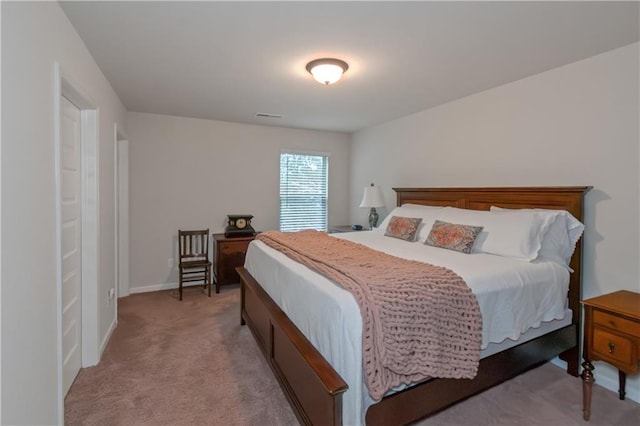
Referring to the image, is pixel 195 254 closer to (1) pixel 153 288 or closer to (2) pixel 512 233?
(1) pixel 153 288

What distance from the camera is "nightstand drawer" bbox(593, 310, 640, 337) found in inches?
72.9

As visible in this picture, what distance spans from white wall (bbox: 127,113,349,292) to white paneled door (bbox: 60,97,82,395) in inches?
74.6

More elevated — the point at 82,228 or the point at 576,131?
the point at 576,131

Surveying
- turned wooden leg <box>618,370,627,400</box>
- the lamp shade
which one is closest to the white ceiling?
the lamp shade

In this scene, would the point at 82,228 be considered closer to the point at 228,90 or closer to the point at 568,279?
the point at 228,90

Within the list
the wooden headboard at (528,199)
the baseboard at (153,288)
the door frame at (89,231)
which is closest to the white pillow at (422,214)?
the wooden headboard at (528,199)

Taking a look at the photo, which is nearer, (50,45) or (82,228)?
(50,45)

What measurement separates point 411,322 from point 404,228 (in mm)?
1833

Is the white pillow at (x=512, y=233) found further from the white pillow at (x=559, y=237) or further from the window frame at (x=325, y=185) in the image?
the window frame at (x=325, y=185)

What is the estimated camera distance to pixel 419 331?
5.28ft

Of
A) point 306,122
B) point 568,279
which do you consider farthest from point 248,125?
point 568,279

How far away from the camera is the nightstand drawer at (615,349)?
1.87 metres

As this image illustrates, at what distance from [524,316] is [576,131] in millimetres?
1531

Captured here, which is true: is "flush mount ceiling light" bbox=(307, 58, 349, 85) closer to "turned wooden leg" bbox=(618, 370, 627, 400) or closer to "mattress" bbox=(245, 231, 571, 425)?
"mattress" bbox=(245, 231, 571, 425)
